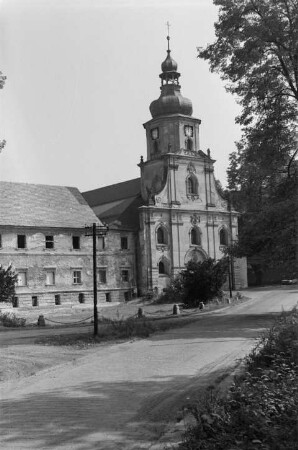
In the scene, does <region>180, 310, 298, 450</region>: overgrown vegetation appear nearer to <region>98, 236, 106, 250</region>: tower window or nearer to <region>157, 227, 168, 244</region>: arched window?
<region>98, 236, 106, 250</region>: tower window

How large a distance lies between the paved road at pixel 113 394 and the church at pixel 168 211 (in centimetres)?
3513

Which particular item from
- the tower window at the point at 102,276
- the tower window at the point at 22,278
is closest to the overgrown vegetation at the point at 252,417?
the tower window at the point at 22,278

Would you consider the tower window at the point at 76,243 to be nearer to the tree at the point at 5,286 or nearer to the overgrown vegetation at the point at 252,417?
the tree at the point at 5,286

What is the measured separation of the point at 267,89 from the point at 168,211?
33366 mm

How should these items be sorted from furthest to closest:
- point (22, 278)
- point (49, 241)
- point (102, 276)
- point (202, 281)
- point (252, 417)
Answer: point (102, 276) < point (49, 241) < point (22, 278) < point (202, 281) < point (252, 417)

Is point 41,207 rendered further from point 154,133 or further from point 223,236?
point 223,236

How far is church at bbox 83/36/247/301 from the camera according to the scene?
54156 millimetres

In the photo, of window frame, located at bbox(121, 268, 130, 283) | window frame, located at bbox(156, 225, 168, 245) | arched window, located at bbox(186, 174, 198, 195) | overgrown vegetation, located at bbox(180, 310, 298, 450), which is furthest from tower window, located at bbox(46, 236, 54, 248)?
overgrown vegetation, located at bbox(180, 310, 298, 450)

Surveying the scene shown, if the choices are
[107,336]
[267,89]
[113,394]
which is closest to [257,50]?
[267,89]

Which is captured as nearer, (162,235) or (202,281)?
(202,281)

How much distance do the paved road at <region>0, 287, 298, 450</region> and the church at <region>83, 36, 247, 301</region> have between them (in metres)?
35.1

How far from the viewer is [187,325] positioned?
25.8 meters

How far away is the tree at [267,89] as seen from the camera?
22281 mm

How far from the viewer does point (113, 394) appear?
409 inches
